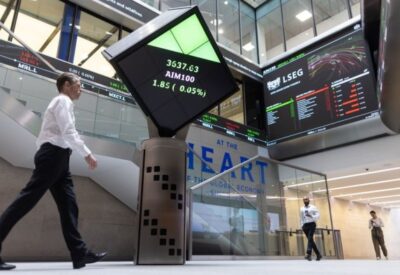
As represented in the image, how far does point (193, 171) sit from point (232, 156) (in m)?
4.04

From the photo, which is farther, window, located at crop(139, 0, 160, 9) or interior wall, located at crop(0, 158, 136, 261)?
window, located at crop(139, 0, 160, 9)

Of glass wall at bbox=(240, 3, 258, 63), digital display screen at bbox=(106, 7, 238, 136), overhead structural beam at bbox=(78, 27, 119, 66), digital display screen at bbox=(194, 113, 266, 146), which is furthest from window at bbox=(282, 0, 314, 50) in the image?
digital display screen at bbox=(106, 7, 238, 136)

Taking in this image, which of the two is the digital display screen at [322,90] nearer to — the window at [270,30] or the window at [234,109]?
the window at [234,109]

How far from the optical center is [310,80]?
29.6ft

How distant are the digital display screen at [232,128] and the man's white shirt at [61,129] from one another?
671 centimetres

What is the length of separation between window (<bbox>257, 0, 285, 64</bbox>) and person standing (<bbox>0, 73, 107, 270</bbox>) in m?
10.1

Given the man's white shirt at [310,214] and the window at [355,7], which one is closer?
the man's white shirt at [310,214]

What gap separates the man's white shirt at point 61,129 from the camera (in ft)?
6.86

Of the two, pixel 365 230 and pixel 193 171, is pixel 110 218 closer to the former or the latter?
pixel 193 171

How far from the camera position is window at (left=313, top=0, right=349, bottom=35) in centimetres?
994

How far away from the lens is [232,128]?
966cm

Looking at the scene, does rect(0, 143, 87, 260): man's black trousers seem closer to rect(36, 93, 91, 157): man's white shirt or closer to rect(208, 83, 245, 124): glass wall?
rect(36, 93, 91, 157): man's white shirt

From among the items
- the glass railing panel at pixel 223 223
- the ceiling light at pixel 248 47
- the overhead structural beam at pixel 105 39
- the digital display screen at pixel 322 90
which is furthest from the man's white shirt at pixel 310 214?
the ceiling light at pixel 248 47

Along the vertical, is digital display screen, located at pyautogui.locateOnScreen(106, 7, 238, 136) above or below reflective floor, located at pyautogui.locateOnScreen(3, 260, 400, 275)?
above
